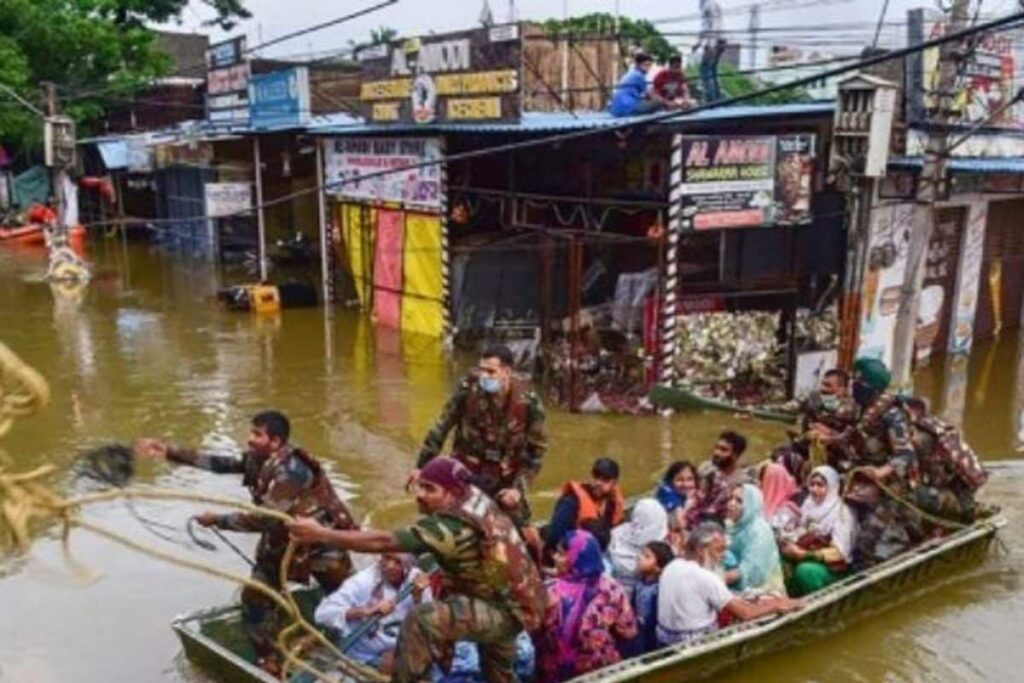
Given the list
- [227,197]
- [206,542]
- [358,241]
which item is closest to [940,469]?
[206,542]

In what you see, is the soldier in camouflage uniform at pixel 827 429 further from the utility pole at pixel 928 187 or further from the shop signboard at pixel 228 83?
the shop signboard at pixel 228 83

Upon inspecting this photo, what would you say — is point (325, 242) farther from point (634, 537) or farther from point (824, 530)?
point (634, 537)

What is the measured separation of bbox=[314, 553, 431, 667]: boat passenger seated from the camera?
630cm

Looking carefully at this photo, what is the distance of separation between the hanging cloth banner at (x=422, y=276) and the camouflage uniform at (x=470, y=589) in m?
11.0

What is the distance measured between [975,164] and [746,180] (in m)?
3.62

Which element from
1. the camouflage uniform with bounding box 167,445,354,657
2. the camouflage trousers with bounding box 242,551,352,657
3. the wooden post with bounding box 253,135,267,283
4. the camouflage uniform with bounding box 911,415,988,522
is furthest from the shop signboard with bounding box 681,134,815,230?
the wooden post with bounding box 253,135,267,283

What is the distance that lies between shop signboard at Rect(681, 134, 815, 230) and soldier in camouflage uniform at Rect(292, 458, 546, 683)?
740cm

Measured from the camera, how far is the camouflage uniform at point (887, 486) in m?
7.89

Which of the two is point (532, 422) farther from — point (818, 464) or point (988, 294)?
point (988, 294)

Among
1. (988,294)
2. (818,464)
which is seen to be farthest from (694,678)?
(988,294)

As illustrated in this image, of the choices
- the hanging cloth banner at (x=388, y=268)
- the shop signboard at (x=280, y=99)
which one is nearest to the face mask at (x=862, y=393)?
the hanging cloth banner at (x=388, y=268)

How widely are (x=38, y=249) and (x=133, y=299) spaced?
875 centimetres

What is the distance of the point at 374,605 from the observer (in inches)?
253

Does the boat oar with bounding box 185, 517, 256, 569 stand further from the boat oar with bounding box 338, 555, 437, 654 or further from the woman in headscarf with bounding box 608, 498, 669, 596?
the woman in headscarf with bounding box 608, 498, 669, 596
